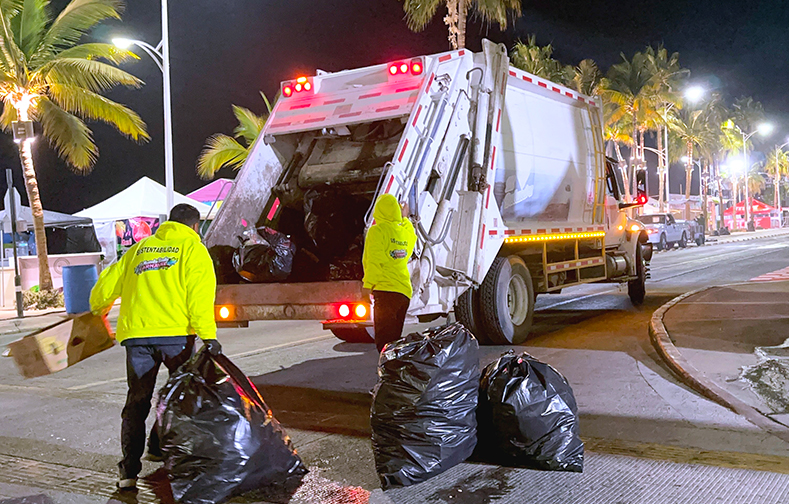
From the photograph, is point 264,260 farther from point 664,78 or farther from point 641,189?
point 664,78

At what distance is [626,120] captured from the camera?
39.6m

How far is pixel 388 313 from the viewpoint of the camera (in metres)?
5.46

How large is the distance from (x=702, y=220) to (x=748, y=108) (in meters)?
33.5

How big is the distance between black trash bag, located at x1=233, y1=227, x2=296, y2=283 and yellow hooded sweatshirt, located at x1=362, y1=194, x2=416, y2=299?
1302 mm

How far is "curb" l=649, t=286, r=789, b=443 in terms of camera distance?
4723mm

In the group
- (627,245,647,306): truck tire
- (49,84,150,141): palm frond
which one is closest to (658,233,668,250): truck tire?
(627,245,647,306): truck tire

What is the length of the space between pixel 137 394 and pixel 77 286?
11274 millimetres

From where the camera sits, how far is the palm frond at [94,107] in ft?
52.0

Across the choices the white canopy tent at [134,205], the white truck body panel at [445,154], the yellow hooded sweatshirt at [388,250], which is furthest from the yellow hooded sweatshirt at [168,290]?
the white canopy tent at [134,205]

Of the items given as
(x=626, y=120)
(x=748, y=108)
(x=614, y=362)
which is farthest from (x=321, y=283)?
(x=748, y=108)

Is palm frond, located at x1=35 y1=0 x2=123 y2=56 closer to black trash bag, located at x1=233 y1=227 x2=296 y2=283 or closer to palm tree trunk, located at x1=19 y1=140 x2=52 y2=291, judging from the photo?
palm tree trunk, located at x1=19 y1=140 x2=52 y2=291

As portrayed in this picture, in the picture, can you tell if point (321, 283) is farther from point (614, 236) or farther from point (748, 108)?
point (748, 108)

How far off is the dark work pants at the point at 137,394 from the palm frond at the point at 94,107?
1373cm

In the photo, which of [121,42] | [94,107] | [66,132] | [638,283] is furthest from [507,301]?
[66,132]
